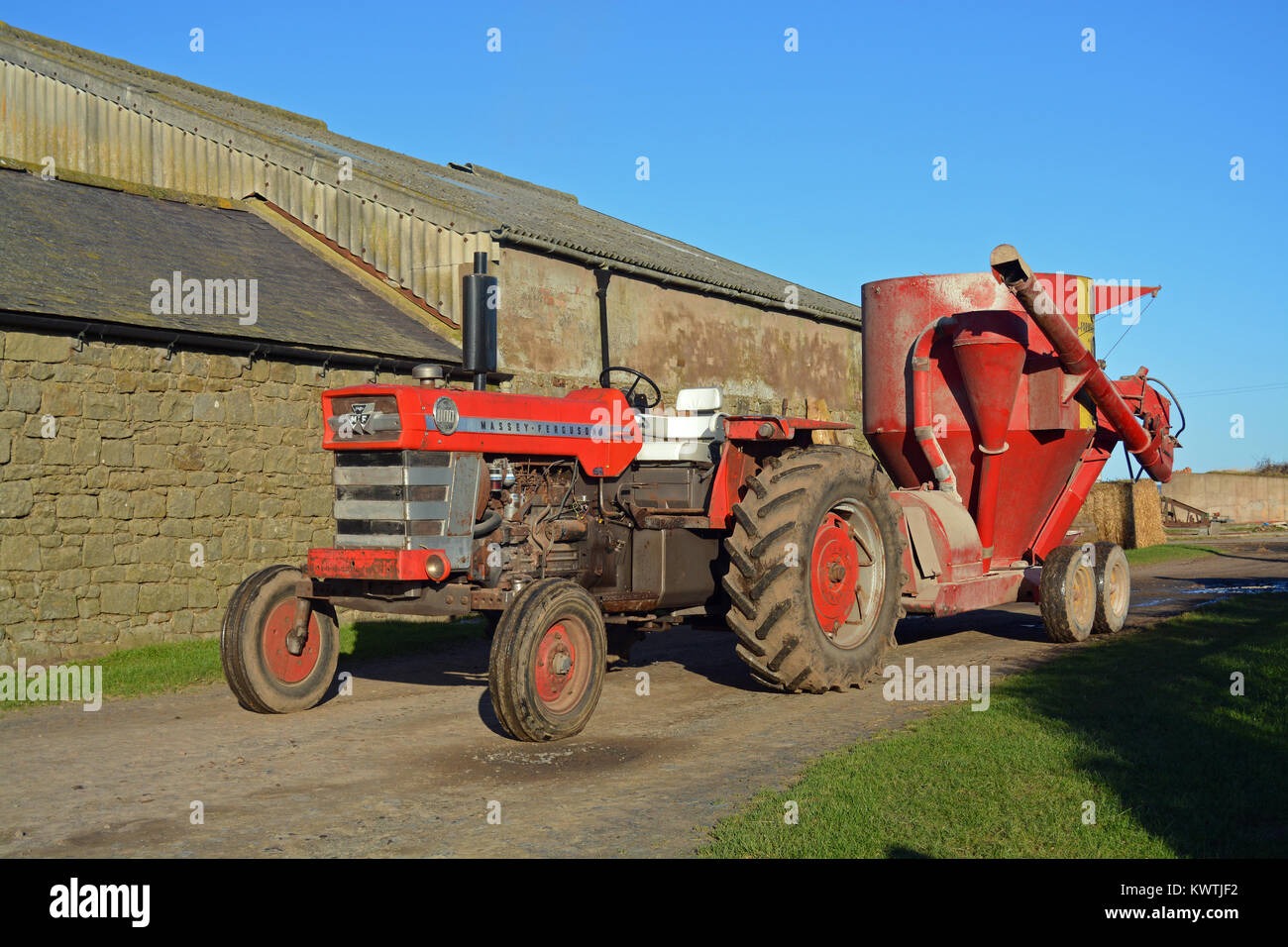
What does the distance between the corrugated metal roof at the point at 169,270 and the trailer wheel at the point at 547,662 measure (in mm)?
6520

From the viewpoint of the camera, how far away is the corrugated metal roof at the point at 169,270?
11211 mm

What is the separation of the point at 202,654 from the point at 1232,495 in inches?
1538

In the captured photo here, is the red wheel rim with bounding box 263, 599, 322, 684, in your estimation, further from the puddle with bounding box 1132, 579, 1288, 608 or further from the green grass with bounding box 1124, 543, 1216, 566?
the green grass with bounding box 1124, 543, 1216, 566

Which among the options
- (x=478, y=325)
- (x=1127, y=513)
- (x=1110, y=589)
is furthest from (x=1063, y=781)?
(x=1127, y=513)

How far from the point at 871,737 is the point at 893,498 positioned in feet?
11.1

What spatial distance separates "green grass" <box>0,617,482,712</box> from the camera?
912 cm

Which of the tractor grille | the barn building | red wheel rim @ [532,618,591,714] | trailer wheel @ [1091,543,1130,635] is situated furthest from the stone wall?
trailer wheel @ [1091,543,1130,635]

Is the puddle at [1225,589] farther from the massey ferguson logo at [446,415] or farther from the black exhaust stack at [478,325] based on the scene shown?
the massey ferguson logo at [446,415]

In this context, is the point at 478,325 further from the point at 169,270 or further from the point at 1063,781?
the point at 169,270

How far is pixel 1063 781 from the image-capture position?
5305 mm

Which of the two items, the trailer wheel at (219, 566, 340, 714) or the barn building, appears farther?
the barn building

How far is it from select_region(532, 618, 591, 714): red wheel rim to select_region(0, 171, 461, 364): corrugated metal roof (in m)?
6.56

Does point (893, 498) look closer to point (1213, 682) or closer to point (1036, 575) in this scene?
point (1036, 575)

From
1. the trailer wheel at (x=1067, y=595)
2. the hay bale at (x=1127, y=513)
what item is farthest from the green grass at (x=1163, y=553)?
the trailer wheel at (x=1067, y=595)
